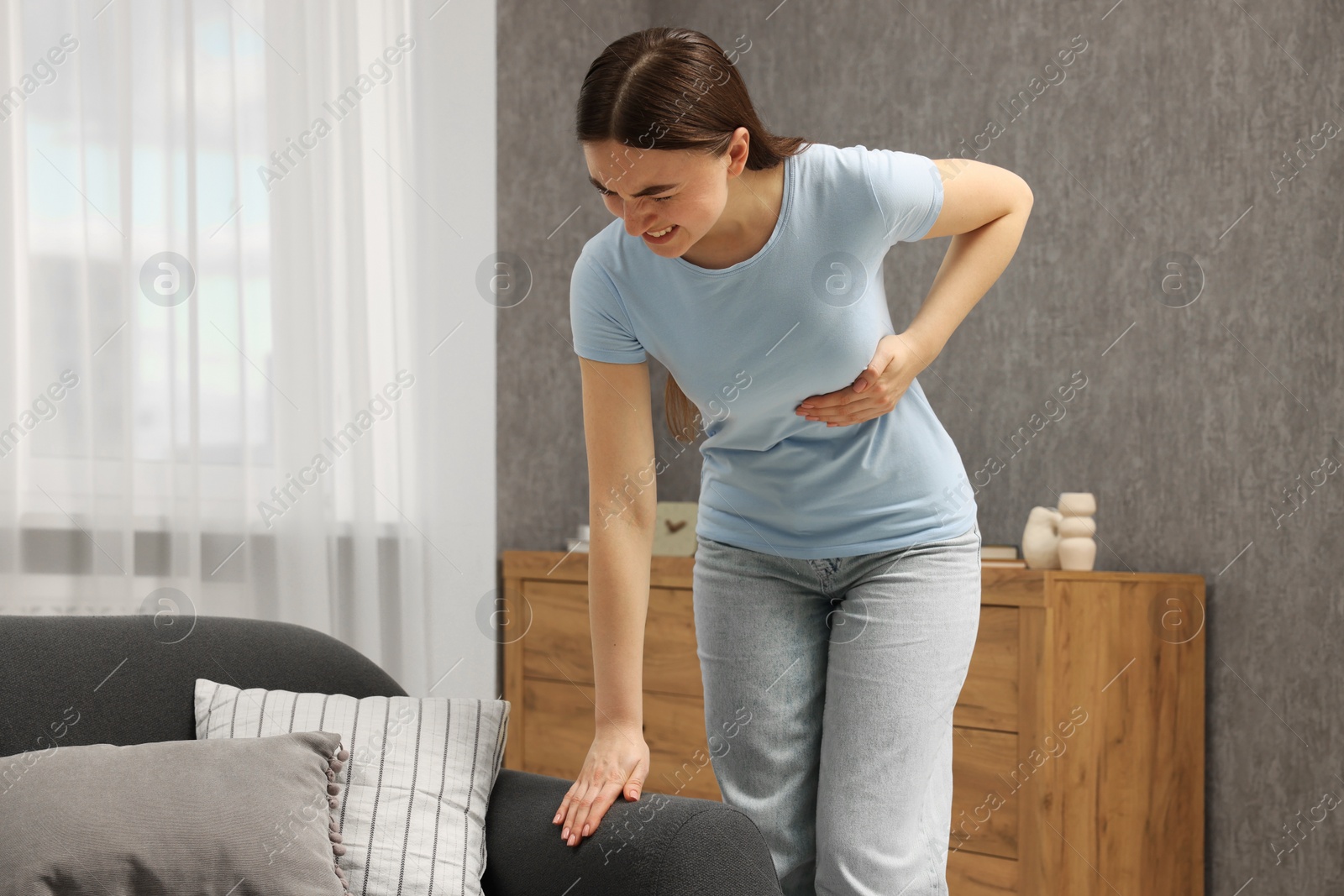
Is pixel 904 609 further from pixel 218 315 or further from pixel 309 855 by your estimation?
pixel 218 315

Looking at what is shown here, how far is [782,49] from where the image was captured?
306 centimetres

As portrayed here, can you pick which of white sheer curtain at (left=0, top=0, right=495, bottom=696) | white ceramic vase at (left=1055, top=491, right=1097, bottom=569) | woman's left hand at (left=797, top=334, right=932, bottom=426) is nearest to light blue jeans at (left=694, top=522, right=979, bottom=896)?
woman's left hand at (left=797, top=334, right=932, bottom=426)

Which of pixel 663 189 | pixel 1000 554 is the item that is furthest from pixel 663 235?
pixel 1000 554

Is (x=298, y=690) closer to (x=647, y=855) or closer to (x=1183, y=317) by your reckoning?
(x=647, y=855)

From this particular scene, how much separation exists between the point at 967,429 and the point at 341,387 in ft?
4.54

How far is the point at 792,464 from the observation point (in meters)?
1.29

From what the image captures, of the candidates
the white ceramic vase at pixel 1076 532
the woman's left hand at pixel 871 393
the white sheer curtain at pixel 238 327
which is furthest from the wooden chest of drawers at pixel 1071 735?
the woman's left hand at pixel 871 393

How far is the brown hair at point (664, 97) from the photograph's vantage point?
1.09 meters

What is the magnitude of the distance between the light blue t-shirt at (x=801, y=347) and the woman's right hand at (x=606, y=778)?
0.24 metres

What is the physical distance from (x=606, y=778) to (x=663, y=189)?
0.63 metres

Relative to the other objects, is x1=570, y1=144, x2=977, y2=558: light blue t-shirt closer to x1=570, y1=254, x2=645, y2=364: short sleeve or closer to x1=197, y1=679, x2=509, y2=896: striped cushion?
x1=570, y1=254, x2=645, y2=364: short sleeve

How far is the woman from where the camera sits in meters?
1.19

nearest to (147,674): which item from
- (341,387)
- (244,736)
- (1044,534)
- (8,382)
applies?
(244,736)

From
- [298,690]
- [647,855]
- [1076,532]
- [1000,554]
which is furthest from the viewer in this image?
[1000,554]
